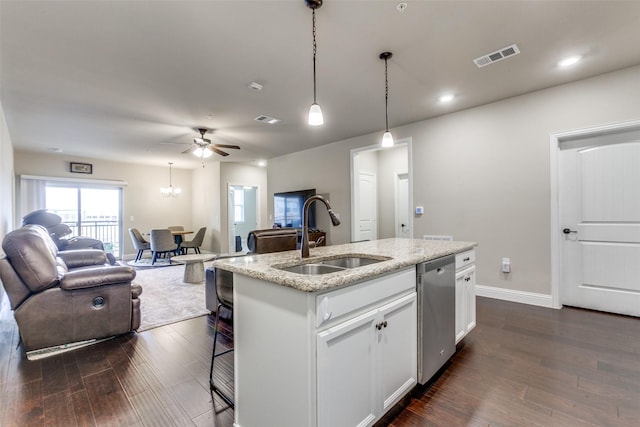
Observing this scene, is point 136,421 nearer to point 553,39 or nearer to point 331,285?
point 331,285

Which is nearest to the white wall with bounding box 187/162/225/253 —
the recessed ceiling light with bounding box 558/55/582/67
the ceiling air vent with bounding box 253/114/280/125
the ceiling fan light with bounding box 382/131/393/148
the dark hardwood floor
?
the ceiling air vent with bounding box 253/114/280/125

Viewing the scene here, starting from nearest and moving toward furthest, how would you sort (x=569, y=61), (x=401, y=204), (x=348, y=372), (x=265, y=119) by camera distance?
(x=348, y=372), (x=569, y=61), (x=265, y=119), (x=401, y=204)

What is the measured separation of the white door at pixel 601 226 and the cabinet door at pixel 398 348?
2.91m

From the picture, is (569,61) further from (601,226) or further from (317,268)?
(317,268)

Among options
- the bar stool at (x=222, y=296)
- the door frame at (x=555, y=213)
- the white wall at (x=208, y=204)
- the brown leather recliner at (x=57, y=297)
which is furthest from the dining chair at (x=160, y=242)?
the door frame at (x=555, y=213)

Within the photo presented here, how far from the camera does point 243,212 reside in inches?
356

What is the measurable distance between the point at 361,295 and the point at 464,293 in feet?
4.89

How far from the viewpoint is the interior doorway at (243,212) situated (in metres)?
8.34

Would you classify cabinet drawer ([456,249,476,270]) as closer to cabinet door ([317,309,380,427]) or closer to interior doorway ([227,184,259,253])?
cabinet door ([317,309,380,427])

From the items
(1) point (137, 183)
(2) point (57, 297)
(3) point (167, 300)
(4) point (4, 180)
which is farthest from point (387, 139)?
(1) point (137, 183)

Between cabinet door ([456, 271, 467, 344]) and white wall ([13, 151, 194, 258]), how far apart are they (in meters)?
8.25

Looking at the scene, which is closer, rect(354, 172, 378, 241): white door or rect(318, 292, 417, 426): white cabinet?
rect(318, 292, 417, 426): white cabinet

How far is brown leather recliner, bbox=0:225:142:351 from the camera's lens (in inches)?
93.0

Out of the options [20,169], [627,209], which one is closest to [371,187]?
[627,209]
